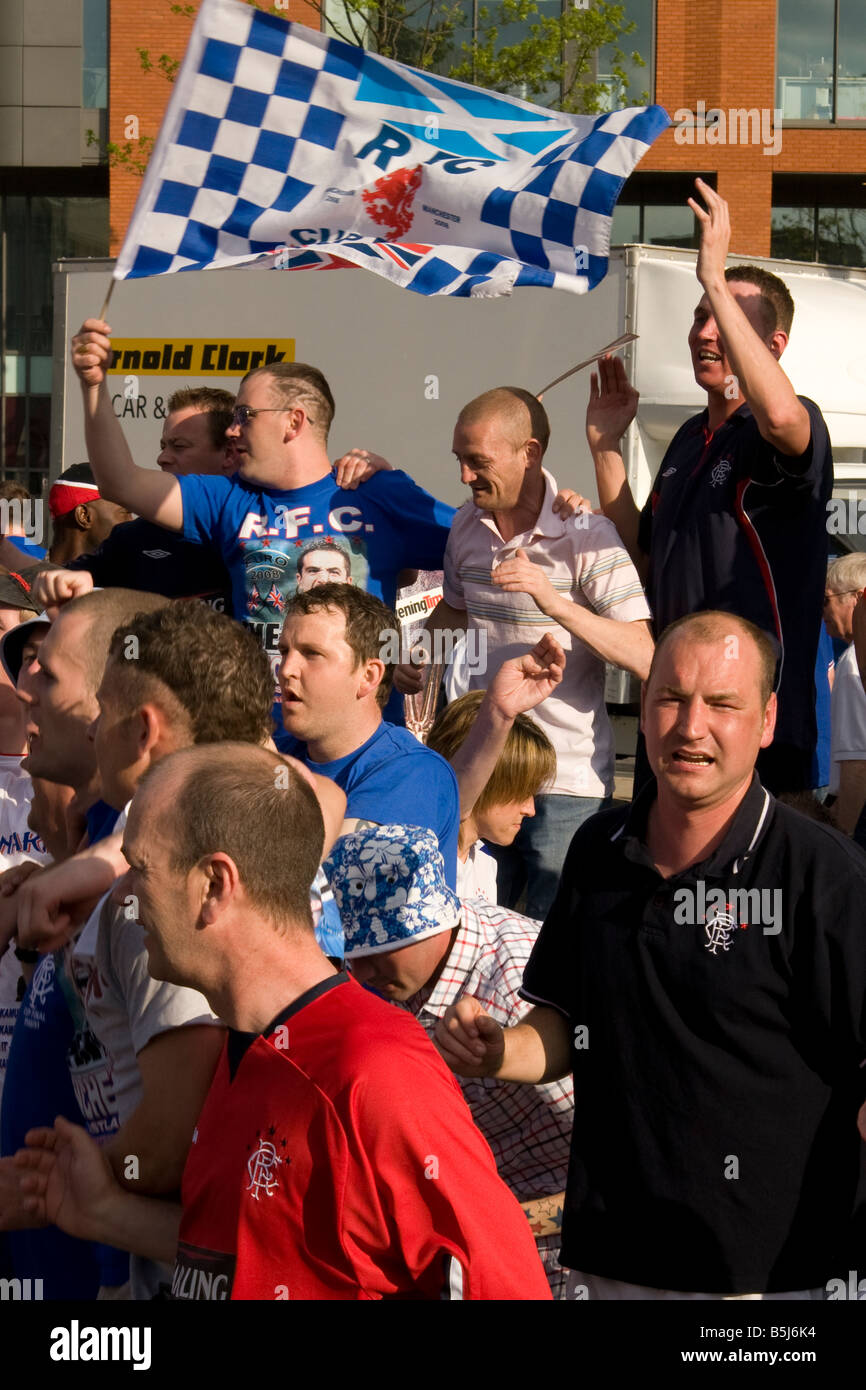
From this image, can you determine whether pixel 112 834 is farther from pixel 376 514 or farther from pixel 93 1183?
pixel 376 514

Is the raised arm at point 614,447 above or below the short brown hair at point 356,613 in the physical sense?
above

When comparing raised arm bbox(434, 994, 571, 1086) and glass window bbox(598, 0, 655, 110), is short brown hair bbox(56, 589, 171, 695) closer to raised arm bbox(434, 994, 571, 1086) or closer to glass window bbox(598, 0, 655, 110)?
raised arm bbox(434, 994, 571, 1086)

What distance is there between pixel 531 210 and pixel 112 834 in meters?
2.94

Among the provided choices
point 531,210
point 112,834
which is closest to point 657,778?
point 112,834

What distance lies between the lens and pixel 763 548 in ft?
14.8

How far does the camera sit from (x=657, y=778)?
3180 mm

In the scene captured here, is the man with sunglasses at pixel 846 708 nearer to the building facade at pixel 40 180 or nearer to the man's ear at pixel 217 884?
the man's ear at pixel 217 884

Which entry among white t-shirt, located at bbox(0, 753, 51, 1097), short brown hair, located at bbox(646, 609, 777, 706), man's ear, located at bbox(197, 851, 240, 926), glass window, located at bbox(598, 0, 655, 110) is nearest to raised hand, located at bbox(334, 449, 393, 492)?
white t-shirt, located at bbox(0, 753, 51, 1097)

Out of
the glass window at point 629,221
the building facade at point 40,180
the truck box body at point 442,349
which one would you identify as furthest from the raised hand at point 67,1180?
the building facade at point 40,180

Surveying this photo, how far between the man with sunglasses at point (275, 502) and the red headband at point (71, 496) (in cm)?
202

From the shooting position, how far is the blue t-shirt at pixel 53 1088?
2750 mm

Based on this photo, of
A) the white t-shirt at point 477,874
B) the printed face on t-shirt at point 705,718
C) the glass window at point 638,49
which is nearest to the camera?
the printed face on t-shirt at point 705,718

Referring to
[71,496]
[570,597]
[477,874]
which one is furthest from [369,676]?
[71,496]

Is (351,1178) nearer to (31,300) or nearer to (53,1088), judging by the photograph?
(53,1088)
